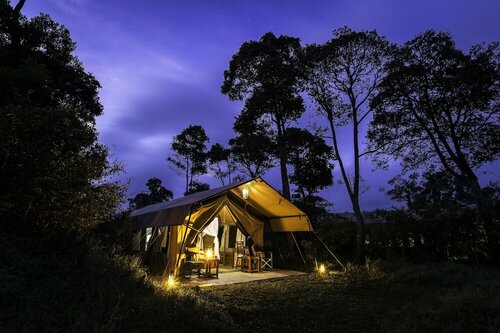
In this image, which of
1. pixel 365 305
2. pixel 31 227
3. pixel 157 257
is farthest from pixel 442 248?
pixel 31 227

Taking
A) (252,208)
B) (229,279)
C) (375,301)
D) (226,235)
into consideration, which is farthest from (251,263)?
(375,301)

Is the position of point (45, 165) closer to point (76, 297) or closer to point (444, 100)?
point (76, 297)

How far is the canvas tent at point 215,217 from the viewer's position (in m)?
8.29

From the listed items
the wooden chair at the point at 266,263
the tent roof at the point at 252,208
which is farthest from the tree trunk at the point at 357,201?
the wooden chair at the point at 266,263

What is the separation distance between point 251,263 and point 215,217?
5.87 ft

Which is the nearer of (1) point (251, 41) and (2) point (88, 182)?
(2) point (88, 182)

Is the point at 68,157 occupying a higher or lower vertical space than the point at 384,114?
Result: lower

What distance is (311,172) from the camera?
15.8m

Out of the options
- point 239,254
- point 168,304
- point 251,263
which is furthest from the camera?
point 239,254

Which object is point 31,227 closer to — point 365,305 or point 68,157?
point 68,157

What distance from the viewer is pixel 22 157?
3.74 m

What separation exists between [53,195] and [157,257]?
5.06 meters

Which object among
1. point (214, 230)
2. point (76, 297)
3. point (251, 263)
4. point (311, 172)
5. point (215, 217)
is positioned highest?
point (311, 172)

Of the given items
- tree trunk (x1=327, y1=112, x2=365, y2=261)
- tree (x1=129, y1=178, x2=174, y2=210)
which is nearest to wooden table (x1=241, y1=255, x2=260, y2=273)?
tree trunk (x1=327, y1=112, x2=365, y2=261)
